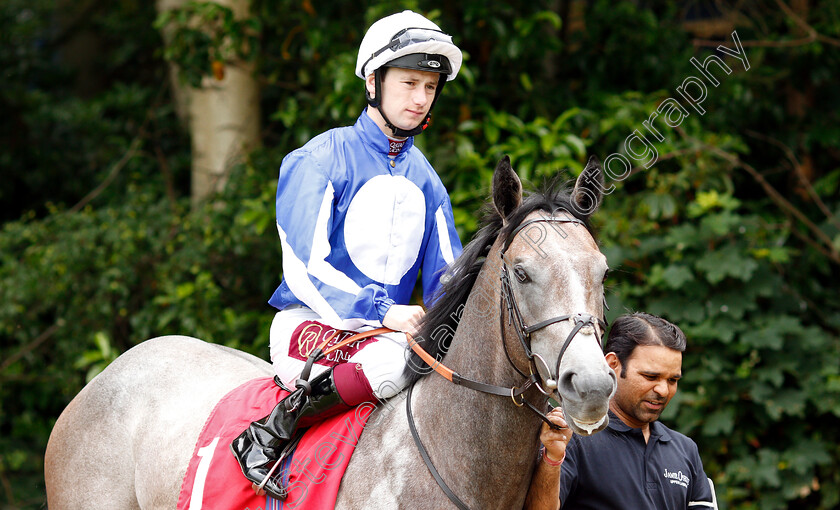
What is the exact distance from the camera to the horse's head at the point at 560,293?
6.13ft

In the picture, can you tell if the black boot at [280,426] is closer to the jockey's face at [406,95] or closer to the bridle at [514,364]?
the bridle at [514,364]

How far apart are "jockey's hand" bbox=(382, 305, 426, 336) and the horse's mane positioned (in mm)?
26

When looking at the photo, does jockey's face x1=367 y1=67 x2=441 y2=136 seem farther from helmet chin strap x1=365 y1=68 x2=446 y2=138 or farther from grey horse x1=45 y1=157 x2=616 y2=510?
grey horse x1=45 y1=157 x2=616 y2=510

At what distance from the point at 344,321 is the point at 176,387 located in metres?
1.13

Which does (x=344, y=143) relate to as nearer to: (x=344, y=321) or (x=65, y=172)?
(x=344, y=321)

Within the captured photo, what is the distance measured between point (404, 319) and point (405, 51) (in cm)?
89

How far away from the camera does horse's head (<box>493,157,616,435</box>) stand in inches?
73.6

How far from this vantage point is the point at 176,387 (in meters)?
3.21

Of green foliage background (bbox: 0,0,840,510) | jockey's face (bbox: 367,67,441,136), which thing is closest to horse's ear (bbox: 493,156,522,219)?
jockey's face (bbox: 367,67,441,136)


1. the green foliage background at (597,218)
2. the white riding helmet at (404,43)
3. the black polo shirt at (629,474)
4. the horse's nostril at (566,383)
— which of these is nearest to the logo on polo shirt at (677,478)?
the black polo shirt at (629,474)

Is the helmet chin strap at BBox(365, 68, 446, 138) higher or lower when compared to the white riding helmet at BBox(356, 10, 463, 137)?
lower

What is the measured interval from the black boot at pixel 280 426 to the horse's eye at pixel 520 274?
73 centimetres

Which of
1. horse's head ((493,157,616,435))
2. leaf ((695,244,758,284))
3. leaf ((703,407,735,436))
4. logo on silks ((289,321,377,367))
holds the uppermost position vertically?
horse's head ((493,157,616,435))

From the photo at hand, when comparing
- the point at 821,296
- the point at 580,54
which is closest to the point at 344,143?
the point at 580,54
